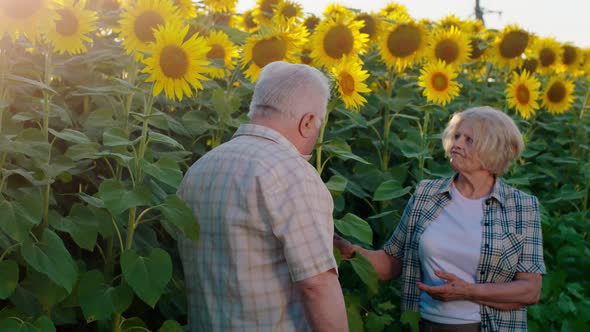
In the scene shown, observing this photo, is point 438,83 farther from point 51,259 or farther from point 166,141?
point 51,259

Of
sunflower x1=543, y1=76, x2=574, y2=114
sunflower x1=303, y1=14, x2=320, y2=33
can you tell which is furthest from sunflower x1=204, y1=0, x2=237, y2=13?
sunflower x1=543, y1=76, x2=574, y2=114

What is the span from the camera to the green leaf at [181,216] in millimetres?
2617

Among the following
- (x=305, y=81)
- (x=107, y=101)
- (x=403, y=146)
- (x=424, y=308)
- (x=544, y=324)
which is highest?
(x=305, y=81)

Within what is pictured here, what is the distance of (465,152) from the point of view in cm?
362

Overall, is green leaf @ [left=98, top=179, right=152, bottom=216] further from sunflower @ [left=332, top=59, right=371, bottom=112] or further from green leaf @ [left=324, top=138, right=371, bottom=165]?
sunflower @ [left=332, top=59, right=371, bottom=112]

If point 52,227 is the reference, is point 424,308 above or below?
below

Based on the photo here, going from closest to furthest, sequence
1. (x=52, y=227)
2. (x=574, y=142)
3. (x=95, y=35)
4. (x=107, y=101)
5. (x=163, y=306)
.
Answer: (x=52, y=227), (x=163, y=306), (x=107, y=101), (x=95, y=35), (x=574, y=142)

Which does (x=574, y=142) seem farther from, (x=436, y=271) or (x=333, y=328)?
(x=333, y=328)

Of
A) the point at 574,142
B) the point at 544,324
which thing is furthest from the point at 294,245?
the point at 574,142

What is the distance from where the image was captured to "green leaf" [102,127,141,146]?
2930mm

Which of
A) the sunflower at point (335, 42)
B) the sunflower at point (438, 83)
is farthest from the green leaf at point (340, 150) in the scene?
the sunflower at point (438, 83)

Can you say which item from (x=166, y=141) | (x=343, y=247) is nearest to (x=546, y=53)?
(x=343, y=247)

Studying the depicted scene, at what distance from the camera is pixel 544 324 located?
4594mm

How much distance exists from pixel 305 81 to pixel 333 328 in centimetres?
75
